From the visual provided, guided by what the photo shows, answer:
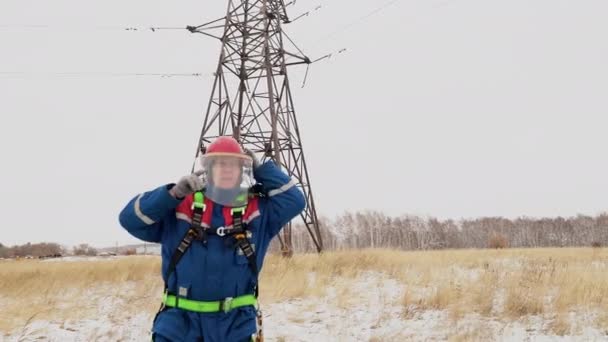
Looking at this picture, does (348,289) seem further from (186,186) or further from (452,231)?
(452,231)

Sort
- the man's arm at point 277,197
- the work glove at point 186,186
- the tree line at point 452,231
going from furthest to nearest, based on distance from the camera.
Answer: the tree line at point 452,231
the man's arm at point 277,197
the work glove at point 186,186

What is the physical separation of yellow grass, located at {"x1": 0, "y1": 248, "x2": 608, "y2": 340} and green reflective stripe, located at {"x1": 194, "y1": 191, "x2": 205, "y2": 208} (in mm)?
3519

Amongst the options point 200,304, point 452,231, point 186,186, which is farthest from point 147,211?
point 452,231

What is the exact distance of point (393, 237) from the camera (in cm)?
7275

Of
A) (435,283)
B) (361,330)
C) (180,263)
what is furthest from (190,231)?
(435,283)

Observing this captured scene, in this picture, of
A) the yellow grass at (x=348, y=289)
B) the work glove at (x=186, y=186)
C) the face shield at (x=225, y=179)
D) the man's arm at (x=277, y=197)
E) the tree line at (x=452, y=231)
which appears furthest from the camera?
the tree line at (x=452, y=231)

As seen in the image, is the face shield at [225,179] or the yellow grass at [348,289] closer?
the face shield at [225,179]

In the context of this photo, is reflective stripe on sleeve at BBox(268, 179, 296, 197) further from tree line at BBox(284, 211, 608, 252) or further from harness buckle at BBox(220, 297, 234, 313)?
tree line at BBox(284, 211, 608, 252)

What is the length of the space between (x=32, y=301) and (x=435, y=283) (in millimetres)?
6828

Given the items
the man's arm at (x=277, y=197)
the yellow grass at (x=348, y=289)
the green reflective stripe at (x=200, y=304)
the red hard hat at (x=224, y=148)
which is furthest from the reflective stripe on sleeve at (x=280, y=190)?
the yellow grass at (x=348, y=289)

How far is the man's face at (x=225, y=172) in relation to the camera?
8.50 feet

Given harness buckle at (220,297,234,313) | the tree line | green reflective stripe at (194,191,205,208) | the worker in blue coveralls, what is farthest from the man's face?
the tree line

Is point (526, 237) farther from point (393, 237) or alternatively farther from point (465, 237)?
point (393, 237)

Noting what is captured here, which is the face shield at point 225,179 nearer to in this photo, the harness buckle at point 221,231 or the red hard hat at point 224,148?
the red hard hat at point 224,148
